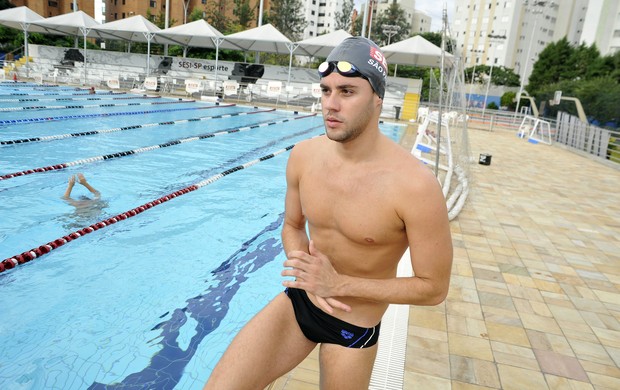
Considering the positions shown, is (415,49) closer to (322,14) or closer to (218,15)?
(218,15)

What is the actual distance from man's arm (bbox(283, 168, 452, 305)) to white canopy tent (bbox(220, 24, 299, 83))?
2126 cm

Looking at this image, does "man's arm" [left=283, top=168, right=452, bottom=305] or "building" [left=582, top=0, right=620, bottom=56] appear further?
"building" [left=582, top=0, right=620, bottom=56]

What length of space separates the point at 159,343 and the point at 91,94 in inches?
768

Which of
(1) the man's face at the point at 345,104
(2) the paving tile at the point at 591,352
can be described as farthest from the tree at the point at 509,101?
(1) the man's face at the point at 345,104

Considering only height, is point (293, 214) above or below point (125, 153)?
above

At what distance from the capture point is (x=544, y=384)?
256 cm

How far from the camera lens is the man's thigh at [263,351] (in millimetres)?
Result: 1466

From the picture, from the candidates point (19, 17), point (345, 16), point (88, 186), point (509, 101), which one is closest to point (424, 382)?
point (88, 186)

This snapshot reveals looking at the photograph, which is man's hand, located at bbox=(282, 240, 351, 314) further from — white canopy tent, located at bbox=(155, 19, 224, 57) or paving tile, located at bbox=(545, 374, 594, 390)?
white canopy tent, located at bbox=(155, 19, 224, 57)

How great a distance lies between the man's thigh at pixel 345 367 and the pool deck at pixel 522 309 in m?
0.86

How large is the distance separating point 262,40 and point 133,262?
19977mm

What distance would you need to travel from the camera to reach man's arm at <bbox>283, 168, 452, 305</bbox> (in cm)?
139

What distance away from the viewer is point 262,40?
22344mm

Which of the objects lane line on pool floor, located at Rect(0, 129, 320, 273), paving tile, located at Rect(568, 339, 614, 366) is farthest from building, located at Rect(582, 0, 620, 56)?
paving tile, located at Rect(568, 339, 614, 366)
